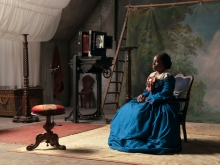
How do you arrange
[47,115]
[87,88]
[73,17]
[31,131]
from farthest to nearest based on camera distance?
[87,88]
[73,17]
[31,131]
[47,115]

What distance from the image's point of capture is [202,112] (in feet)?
21.5

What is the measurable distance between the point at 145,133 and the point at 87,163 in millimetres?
779

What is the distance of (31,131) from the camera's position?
5.47 metres

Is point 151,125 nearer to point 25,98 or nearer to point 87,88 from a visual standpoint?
point 25,98

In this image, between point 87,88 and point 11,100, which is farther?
point 87,88

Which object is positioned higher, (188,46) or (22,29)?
(22,29)

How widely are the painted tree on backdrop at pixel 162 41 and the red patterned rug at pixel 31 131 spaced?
1.68 meters

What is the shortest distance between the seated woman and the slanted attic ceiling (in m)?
4.70

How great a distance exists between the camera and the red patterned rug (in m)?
4.79

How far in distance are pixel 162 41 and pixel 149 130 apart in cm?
331

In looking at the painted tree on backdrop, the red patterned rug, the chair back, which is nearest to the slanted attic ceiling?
the painted tree on backdrop

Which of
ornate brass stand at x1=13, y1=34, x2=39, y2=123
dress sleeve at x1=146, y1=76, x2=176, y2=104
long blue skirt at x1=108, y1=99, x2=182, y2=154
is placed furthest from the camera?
ornate brass stand at x1=13, y1=34, x2=39, y2=123

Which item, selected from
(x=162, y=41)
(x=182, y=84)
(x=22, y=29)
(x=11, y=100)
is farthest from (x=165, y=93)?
(x=11, y=100)

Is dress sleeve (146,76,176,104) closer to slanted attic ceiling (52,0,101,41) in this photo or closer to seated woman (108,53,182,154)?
seated woman (108,53,182,154)
